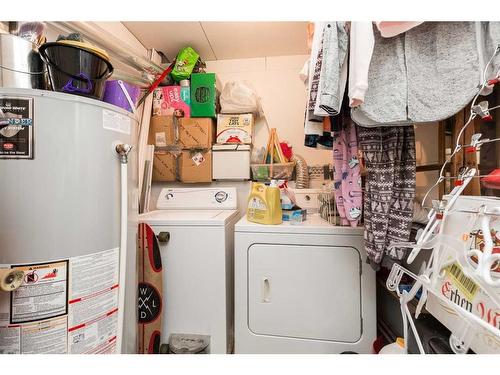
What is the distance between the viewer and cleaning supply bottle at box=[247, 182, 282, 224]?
1.42 meters

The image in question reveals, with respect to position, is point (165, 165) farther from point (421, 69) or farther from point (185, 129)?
point (421, 69)

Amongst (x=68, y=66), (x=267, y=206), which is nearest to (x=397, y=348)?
(x=267, y=206)

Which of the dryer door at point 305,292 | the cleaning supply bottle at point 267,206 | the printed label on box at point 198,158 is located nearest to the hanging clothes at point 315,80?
the cleaning supply bottle at point 267,206

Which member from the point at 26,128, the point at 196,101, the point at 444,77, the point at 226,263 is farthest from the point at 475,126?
the point at 196,101

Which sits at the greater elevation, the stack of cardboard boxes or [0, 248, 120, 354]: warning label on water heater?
the stack of cardboard boxes

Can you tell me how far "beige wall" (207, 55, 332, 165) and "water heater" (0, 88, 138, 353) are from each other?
1788mm

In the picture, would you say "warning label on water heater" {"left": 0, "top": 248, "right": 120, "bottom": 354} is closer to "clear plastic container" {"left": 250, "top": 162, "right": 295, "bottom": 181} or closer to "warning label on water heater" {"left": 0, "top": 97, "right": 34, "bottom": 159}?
"warning label on water heater" {"left": 0, "top": 97, "right": 34, "bottom": 159}

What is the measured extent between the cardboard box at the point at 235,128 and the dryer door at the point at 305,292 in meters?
1.18

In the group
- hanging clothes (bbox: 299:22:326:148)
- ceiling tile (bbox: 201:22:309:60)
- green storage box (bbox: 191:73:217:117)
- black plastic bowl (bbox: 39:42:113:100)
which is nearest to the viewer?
black plastic bowl (bbox: 39:42:113:100)

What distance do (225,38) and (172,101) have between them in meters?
0.81

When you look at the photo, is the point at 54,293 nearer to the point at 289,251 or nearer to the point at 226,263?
the point at 226,263

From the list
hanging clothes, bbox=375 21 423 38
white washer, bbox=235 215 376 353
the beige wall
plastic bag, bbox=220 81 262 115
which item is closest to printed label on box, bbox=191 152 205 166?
plastic bag, bbox=220 81 262 115

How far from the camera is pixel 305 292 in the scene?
1.31 m

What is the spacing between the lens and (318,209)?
6.14 feet
